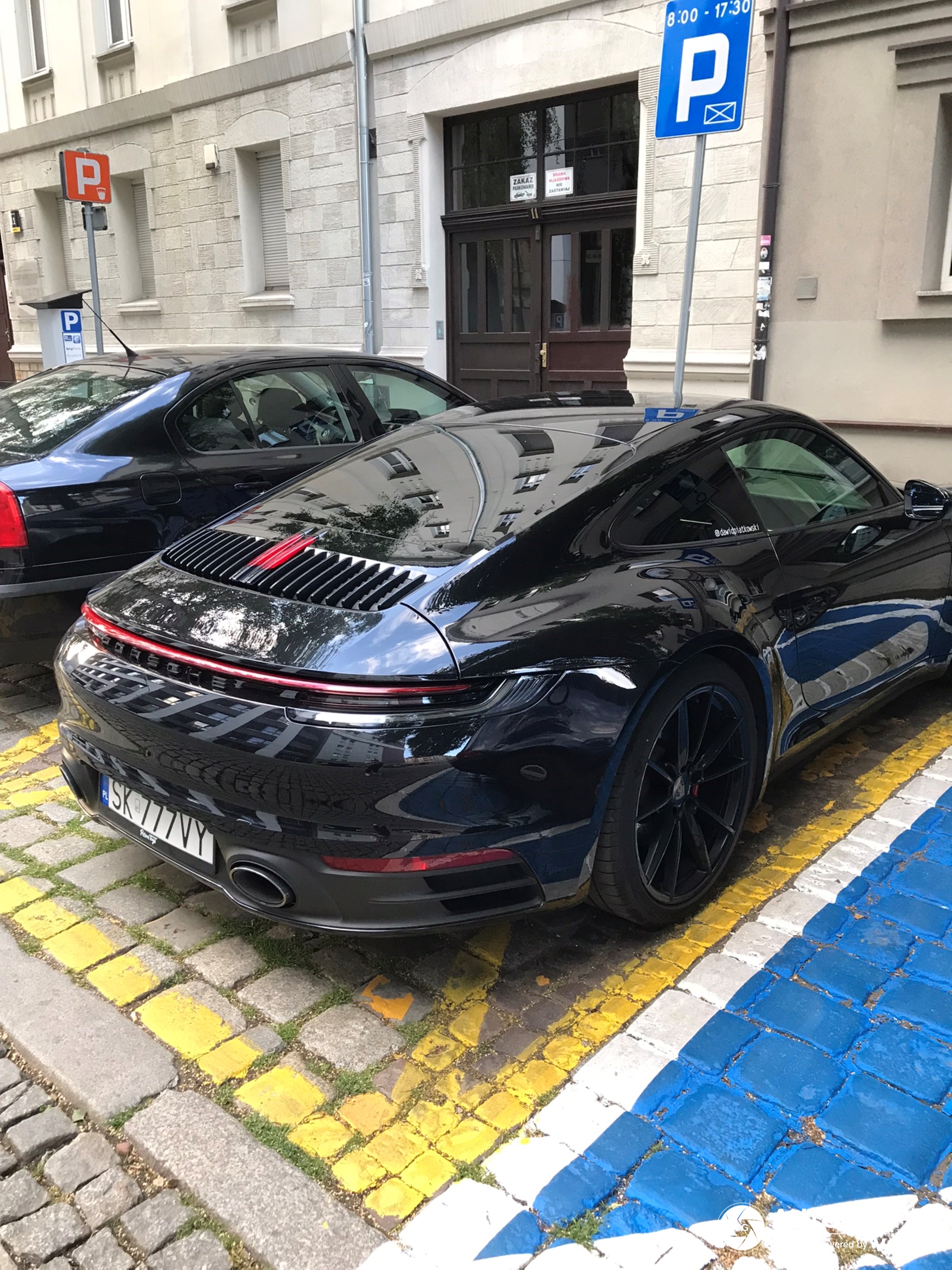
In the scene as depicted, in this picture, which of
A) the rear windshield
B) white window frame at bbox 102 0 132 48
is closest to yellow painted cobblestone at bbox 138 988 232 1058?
the rear windshield

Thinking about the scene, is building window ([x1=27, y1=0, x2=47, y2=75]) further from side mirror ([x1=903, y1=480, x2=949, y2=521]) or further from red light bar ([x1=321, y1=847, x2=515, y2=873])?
red light bar ([x1=321, y1=847, x2=515, y2=873])

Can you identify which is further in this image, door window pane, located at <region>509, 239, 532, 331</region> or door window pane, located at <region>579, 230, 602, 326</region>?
door window pane, located at <region>509, 239, 532, 331</region>

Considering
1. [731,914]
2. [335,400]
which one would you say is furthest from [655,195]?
[731,914]

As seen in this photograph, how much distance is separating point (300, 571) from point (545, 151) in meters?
9.02

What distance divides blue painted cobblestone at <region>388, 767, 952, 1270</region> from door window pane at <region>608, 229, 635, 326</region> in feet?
26.4

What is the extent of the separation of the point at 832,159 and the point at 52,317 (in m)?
7.29

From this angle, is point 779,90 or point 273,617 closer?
A: point 273,617

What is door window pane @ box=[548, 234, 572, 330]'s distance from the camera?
10242 millimetres

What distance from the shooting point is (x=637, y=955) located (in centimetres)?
273

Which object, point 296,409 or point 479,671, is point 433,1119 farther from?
point 296,409

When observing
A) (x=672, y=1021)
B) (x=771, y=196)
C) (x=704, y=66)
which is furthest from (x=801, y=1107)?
(x=771, y=196)

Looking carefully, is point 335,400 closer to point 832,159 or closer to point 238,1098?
point 238,1098

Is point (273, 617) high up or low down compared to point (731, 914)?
up

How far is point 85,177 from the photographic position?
9164mm
